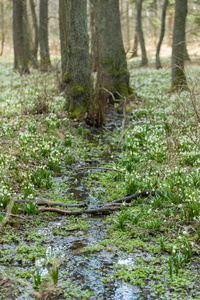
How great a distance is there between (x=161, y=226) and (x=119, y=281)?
124cm

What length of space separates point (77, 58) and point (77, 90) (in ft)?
3.11

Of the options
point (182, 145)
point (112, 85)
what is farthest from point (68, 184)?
point (112, 85)

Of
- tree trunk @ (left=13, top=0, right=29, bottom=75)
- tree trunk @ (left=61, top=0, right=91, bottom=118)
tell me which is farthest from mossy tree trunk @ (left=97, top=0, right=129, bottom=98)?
tree trunk @ (left=13, top=0, right=29, bottom=75)

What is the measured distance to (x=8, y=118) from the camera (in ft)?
30.3

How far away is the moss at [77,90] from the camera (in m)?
9.52

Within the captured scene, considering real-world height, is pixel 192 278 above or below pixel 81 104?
below

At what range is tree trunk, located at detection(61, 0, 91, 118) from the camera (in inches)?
364

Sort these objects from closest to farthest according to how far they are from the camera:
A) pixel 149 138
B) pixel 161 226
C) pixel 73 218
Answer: pixel 161 226 < pixel 73 218 < pixel 149 138

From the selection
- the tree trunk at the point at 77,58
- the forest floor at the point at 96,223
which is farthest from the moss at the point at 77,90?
the forest floor at the point at 96,223

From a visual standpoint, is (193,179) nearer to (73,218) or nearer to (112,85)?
(73,218)

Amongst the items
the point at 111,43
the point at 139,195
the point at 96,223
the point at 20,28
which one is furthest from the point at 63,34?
the point at 96,223

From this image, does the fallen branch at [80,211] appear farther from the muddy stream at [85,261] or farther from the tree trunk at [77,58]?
the tree trunk at [77,58]

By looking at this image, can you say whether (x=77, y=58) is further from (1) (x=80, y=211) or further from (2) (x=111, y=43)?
(1) (x=80, y=211)

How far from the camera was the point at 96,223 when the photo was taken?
478 centimetres
